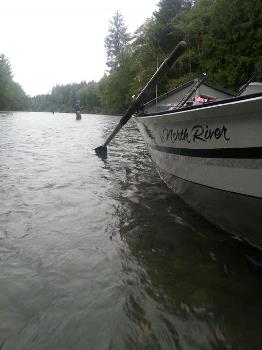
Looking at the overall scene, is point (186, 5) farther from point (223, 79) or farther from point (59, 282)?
point (59, 282)

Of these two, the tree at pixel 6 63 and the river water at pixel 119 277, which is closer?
the river water at pixel 119 277

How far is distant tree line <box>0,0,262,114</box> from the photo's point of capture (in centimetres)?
2347

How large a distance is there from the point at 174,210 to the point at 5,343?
3.15m

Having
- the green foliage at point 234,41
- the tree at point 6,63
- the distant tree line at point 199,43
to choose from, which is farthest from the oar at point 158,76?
the tree at point 6,63

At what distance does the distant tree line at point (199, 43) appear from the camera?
23.5 m

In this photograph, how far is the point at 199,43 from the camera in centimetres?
3259

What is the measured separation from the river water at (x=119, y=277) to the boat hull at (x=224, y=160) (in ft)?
1.06

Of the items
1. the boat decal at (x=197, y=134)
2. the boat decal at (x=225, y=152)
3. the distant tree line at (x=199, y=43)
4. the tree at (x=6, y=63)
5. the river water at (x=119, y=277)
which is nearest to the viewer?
the river water at (x=119, y=277)

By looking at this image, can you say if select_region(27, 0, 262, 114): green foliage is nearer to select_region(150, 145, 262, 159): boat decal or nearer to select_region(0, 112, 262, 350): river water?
select_region(150, 145, 262, 159): boat decal

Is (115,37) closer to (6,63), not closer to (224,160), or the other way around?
(6,63)

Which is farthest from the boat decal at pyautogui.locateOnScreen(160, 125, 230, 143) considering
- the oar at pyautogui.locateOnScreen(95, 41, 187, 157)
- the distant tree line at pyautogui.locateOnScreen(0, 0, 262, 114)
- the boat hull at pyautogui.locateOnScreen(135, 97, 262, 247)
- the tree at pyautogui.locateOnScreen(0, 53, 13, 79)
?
the tree at pyautogui.locateOnScreen(0, 53, 13, 79)

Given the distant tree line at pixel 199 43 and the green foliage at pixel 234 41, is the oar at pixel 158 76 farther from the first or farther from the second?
the green foliage at pixel 234 41

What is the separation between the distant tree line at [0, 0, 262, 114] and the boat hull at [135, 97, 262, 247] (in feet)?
11.1

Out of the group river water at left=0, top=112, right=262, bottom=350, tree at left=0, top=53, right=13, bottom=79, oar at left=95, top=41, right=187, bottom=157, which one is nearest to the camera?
river water at left=0, top=112, right=262, bottom=350
